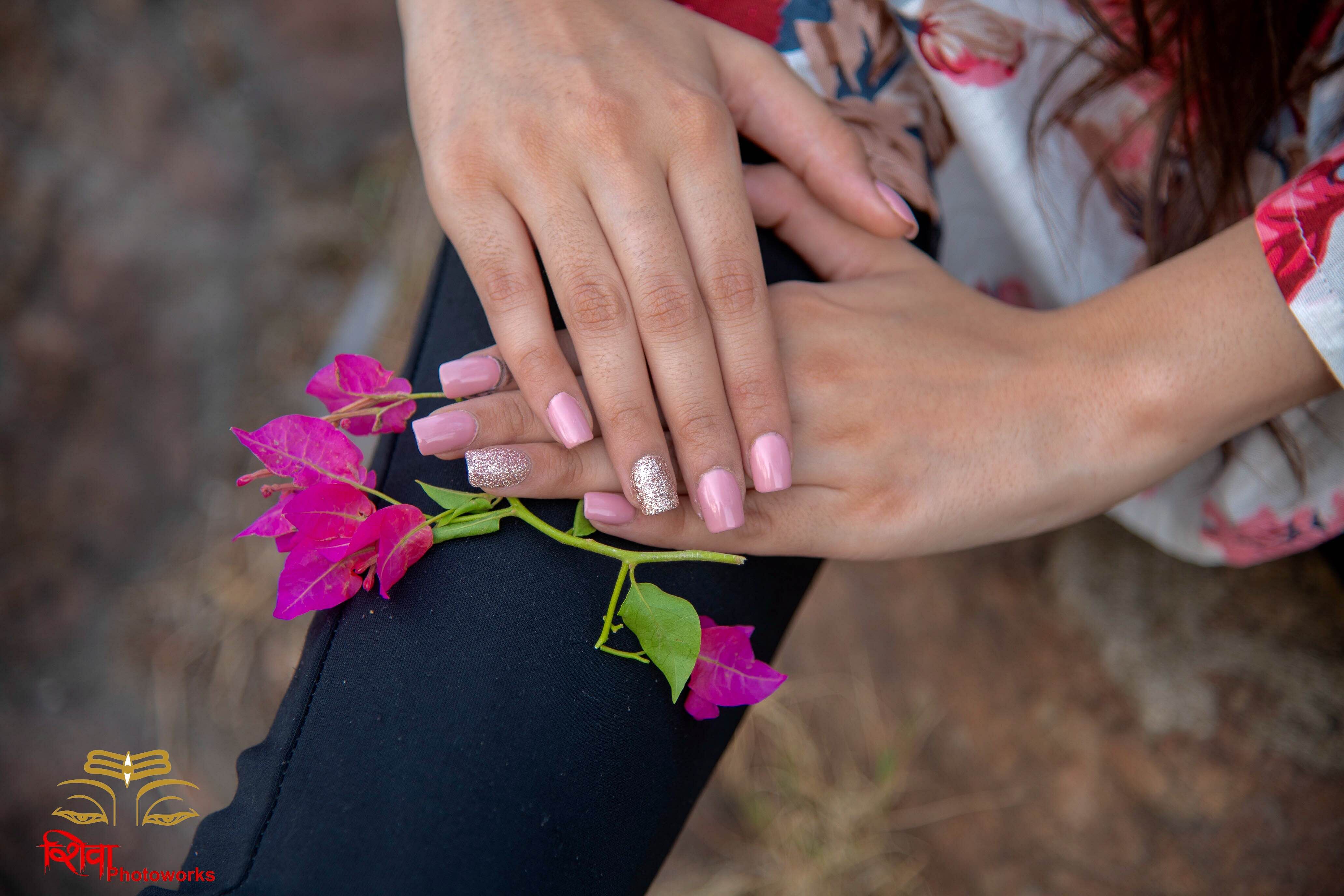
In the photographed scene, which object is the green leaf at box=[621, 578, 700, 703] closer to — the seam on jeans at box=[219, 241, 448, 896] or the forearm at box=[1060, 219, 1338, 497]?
the seam on jeans at box=[219, 241, 448, 896]

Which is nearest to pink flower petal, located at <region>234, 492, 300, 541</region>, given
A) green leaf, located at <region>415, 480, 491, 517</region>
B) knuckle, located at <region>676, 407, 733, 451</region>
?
green leaf, located at <region>415, 480, 491, 517</region>

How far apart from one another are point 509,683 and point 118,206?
1.82 meters

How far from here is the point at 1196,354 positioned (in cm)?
76

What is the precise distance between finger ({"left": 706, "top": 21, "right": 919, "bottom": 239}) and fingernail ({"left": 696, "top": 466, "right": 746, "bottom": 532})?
34cm

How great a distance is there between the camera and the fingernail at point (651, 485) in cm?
70

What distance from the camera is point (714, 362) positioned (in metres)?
0.74

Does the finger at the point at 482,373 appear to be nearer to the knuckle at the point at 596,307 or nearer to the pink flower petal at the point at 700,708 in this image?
the knuckle at the point at 596,307

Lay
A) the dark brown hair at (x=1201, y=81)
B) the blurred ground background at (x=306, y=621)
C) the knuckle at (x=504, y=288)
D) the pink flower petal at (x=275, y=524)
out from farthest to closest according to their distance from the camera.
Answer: the blurred ground background at (x=306, y=621)
the dark brown hair at (x=1201, y=81)
the knuckle at (x=504, y=288)
the pink flower petal at (x=275, y=524)

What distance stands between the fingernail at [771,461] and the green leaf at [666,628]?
14cm

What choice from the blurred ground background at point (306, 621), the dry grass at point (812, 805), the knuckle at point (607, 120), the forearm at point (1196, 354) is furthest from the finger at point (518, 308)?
the blurred ground background at point (306, 621)

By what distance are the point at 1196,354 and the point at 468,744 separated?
2.53 ft

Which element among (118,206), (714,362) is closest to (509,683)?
(714,362)

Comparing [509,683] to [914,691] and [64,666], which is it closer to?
[914,691]

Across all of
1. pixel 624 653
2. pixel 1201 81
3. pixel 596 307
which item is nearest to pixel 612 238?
pixel 596 307
